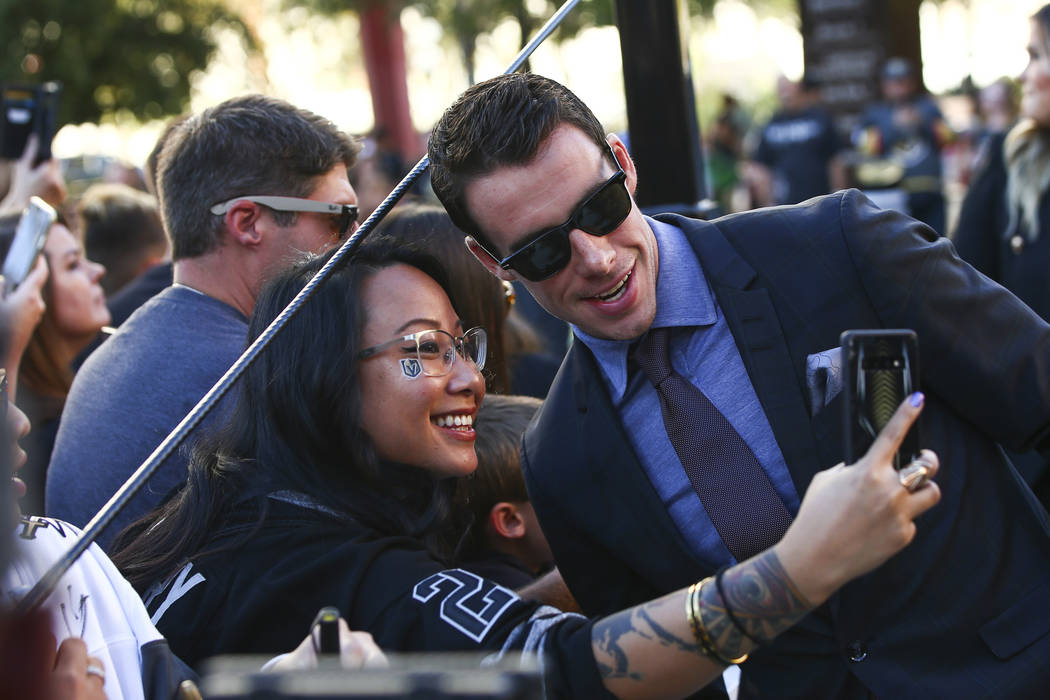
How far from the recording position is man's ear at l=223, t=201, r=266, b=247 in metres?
3.24

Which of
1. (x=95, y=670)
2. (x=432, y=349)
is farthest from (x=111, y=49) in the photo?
(x=95, y=670)

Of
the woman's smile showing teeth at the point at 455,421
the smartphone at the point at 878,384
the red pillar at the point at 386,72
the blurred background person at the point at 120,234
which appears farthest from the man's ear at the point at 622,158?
the red pillar at the point at 386,72

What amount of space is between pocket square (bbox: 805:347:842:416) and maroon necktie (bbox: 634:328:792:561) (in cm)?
15

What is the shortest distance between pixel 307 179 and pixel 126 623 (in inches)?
66.7

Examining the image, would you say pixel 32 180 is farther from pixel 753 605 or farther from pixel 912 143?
pixel 912 143

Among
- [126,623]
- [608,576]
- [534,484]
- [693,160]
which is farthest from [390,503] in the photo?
[693,160]

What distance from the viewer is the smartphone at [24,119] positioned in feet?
15.4

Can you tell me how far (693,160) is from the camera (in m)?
3.52

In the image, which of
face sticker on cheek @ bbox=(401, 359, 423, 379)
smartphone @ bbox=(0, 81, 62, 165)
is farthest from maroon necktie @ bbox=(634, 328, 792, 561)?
smartphone @ bbox=(0, 81, 62, 165)

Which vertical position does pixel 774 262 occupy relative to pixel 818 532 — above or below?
above

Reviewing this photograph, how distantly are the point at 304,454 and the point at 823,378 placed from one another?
1054 millimetres

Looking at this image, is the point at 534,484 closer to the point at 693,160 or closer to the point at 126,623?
the point at 126,623

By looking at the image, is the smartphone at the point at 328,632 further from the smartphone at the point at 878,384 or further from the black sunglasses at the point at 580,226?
the black sunglasses at the point at 580,226

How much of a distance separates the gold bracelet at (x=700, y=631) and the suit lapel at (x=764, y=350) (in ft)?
1.25
